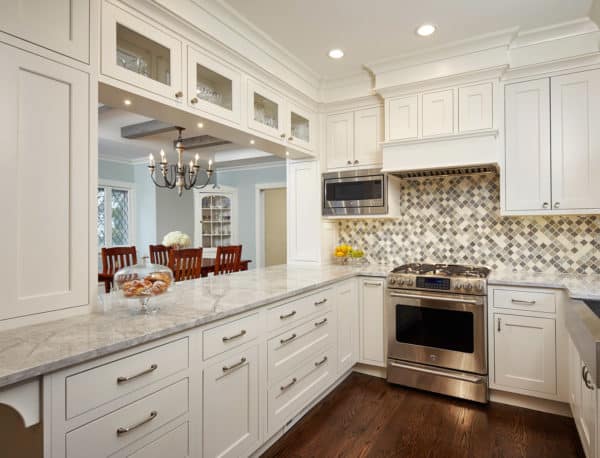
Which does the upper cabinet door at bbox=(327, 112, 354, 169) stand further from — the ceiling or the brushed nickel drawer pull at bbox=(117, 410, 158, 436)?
the brushed nickel drawer pull at bbox=(117, 410, 158, 436)

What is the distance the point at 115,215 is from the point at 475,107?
226 inches

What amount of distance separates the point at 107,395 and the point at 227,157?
208 inches

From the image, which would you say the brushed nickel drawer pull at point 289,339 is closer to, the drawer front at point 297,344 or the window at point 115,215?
the drawer front at point 297,344

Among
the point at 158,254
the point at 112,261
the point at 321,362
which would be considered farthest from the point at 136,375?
the point at 158,254

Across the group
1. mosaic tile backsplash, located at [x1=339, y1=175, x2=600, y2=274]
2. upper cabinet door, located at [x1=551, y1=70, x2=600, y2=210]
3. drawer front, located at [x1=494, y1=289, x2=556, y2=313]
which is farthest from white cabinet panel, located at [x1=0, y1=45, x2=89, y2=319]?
upper cabinet door, located at [x1=551, y1=70, x2=600, y2=210]

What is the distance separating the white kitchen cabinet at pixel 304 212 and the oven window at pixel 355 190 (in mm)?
142

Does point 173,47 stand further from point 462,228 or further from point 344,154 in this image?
point 462,228

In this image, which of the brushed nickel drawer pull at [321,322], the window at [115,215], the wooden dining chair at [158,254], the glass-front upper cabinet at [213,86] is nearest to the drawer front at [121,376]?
the brushed nickel drawer pull at [321,322]

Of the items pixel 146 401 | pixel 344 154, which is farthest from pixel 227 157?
pixel 146 401

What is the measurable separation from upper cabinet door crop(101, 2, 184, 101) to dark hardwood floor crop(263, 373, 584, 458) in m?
2.12

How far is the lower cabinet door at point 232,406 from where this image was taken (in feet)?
5.48

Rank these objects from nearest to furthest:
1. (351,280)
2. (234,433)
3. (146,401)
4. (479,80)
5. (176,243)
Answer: (146,401), (234,433), (479,80), (351,280), (176,243)

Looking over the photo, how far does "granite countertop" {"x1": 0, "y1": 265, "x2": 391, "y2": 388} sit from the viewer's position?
1.11 m

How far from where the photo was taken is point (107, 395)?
49.6 inches
